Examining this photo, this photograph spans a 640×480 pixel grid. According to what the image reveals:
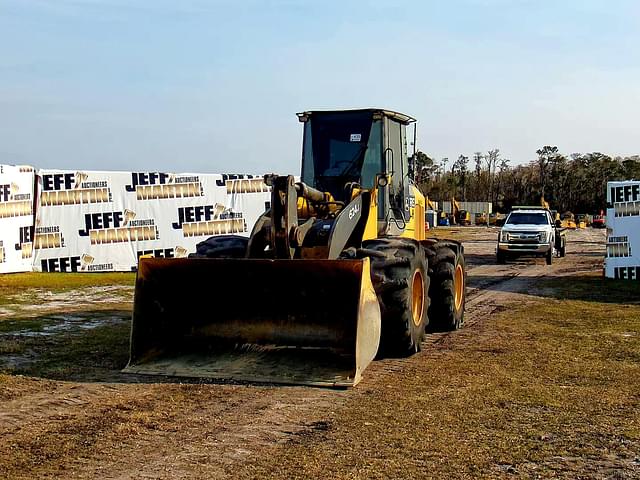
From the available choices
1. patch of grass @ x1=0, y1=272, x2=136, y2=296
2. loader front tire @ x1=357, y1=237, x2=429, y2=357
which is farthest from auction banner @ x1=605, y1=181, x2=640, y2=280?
loader front tire @ x1=357, y1=237, x2=429, y2=357

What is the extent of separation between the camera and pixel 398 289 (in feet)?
28.5

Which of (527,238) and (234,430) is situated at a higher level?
(527,238)

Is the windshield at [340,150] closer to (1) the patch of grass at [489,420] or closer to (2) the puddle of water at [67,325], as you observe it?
(1) the patch of grass at [489,420]

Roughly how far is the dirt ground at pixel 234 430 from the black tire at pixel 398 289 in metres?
→ 0.26

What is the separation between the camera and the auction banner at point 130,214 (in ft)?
69.3

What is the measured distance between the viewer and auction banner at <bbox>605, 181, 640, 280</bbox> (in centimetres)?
1988

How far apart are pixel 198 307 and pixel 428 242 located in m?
4.02

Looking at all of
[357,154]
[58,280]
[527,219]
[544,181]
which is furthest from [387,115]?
[544,181]

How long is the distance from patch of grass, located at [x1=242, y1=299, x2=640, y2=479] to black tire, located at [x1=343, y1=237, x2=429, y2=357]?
0.29 m

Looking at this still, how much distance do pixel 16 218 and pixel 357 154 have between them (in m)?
12.3

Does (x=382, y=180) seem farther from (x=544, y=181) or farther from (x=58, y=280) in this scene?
(x=544, y=181)

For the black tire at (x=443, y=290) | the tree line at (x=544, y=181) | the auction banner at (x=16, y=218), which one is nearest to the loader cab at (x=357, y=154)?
the black tire at (x=443, y=290)

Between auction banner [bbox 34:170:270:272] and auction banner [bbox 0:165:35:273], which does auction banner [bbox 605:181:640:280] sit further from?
auction banner [bbox 0:165:35:273]

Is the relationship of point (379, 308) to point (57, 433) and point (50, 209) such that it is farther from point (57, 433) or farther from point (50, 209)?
point (50, 209)
